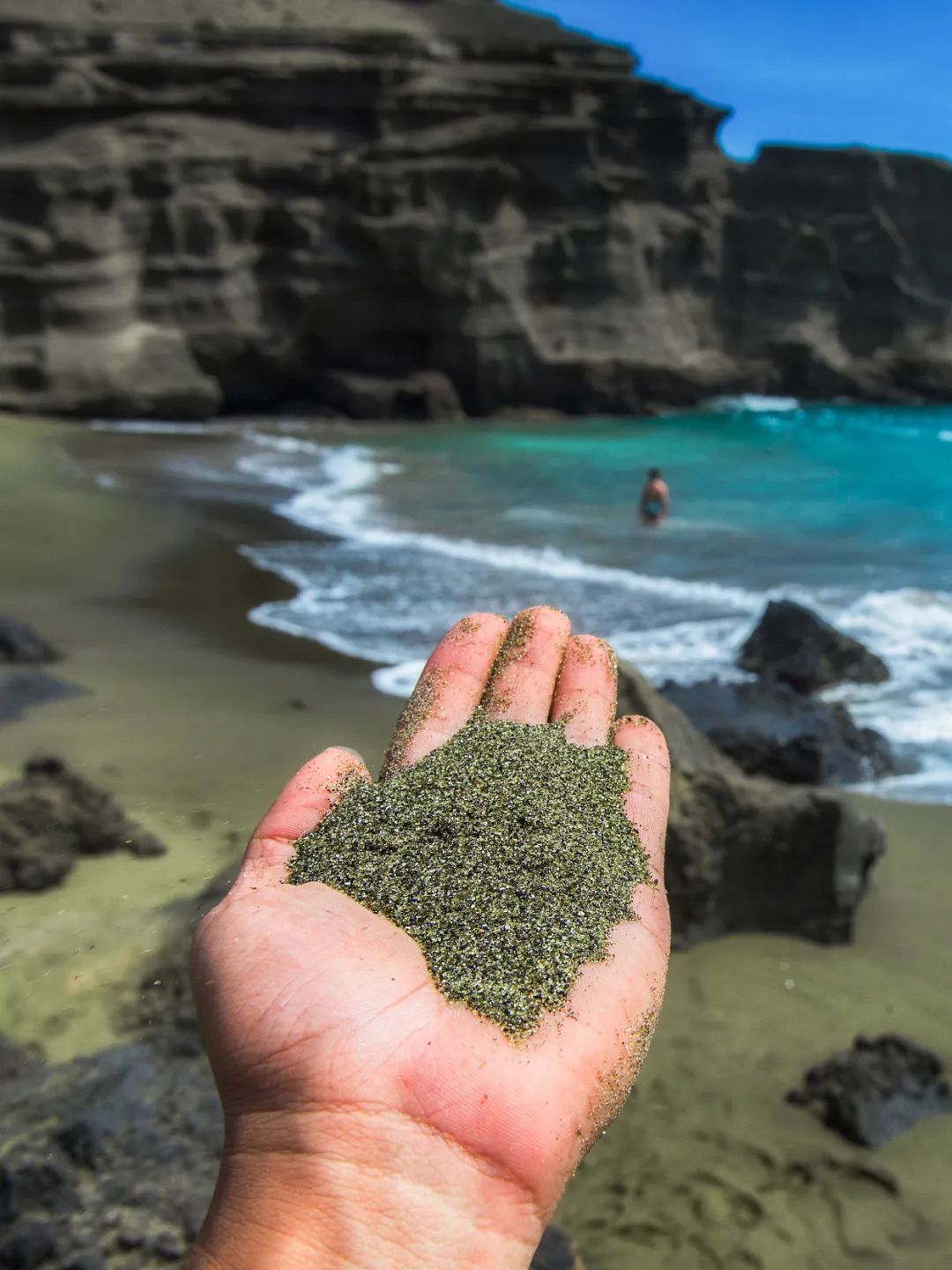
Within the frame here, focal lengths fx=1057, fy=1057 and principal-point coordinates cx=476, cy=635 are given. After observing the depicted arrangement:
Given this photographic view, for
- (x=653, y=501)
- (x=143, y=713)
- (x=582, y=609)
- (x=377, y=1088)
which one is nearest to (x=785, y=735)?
(x=143, y=713)

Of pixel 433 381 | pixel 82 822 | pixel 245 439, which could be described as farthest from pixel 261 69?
pixel 82 822

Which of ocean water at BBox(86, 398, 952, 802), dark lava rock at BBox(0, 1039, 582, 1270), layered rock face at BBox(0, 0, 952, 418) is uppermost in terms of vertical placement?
layered rock face at BBox(0, 0, 952, 418)

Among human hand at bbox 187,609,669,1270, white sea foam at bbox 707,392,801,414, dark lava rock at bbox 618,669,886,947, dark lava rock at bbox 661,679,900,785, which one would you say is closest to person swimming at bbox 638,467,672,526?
dark lava rock at bbox 661,679,900,785

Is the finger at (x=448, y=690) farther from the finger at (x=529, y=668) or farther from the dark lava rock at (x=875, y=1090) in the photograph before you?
the dark lava rock at (x=875, y=1090)

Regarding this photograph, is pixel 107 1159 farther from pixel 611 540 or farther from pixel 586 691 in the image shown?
pixel 611 540

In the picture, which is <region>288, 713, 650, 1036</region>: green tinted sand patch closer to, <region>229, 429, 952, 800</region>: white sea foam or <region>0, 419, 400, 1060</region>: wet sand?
<region>0, 419, 400, 1060</region>: wet sand

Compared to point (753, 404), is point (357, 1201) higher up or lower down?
higher up
